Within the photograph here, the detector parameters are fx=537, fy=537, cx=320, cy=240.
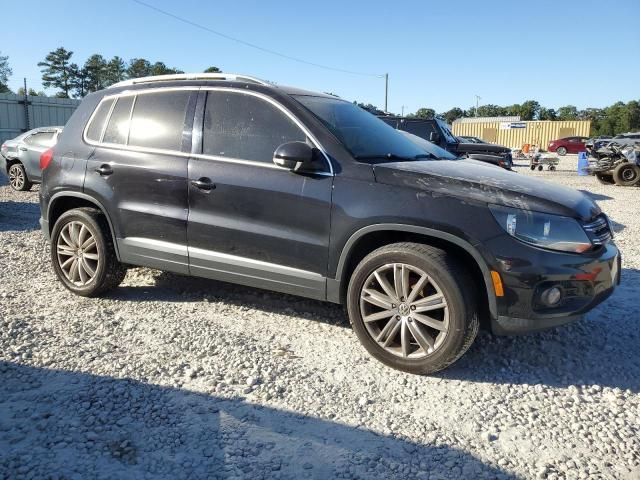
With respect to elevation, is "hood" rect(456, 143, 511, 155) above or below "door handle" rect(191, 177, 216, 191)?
above

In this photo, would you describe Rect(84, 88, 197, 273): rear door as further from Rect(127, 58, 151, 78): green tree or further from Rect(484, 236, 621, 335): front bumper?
Rect(127, 58, 151, 78): green tree

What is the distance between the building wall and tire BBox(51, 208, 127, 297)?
4779 centimetres

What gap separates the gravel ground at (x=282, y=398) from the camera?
8.53 ft

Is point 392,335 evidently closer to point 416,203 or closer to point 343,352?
point 343,352

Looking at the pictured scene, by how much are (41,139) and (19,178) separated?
3.91ft

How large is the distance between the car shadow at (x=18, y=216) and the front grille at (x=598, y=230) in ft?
24.6

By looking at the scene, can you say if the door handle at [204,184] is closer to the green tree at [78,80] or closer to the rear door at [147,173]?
the rear door at [147,173]

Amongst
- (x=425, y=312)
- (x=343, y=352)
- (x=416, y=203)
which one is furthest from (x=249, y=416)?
(x=416, y=203)

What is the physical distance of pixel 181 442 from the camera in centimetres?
272

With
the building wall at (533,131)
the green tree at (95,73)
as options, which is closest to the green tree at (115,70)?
the green tree at (95,73)

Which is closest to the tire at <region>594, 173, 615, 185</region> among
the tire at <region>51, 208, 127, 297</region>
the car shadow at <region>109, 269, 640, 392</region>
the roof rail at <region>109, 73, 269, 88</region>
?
the car shadow at <region>109, 269, 640, 392</region>

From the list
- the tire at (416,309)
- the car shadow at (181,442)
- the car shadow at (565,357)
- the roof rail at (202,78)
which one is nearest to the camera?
the car shadow at (181,442)

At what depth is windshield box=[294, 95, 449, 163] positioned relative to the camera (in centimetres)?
393

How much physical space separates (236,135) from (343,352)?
1821 mm
